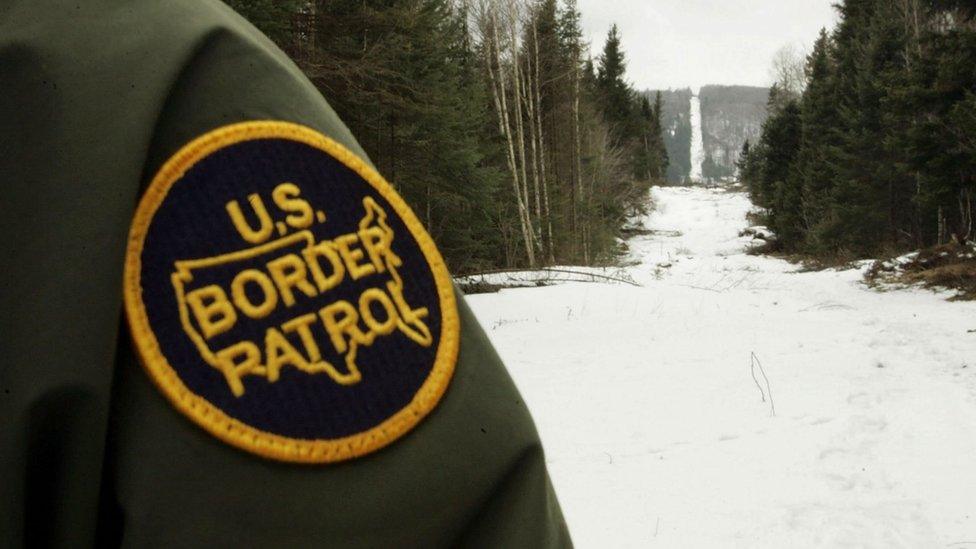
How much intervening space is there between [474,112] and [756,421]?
1105 cm

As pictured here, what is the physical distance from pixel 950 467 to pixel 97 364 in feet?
12.6

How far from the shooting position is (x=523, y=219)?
15023mm

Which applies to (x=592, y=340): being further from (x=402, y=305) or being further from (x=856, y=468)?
(x=402, y=305)

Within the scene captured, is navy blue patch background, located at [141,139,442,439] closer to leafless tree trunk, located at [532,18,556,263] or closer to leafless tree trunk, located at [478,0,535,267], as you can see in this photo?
leafless tree trunk, located at [478,0,535,267]

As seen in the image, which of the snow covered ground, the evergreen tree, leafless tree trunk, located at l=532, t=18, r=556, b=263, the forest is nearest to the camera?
the snow covered ground

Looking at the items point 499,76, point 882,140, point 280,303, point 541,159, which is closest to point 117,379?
point 280,303

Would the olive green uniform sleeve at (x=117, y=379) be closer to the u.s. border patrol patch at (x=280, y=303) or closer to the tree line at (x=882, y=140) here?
the u.s. border patrol patch at (x=280, y=303)

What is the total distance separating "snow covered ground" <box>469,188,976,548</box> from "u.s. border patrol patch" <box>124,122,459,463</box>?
2.39 m

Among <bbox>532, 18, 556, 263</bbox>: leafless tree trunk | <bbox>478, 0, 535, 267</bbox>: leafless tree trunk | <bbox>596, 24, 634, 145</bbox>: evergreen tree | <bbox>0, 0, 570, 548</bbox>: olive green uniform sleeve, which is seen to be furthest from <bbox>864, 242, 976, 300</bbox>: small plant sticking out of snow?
<bbox>596, 24, 634, 145</bbox>: evergreen tree

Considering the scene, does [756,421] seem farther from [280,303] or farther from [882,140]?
[882,140]

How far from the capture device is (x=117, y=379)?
42cm

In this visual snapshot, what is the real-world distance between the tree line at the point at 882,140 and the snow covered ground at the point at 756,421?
13.5ft

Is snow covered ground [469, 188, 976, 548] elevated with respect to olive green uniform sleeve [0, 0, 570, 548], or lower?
lower

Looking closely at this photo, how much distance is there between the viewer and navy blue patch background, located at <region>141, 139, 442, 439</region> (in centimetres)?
42
